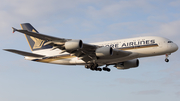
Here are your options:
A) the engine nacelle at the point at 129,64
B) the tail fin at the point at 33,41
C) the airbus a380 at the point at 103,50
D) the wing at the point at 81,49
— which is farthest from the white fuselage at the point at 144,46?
the tail fin at the point at 33,41

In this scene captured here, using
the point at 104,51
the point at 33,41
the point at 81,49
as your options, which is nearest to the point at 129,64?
the point at 104,51

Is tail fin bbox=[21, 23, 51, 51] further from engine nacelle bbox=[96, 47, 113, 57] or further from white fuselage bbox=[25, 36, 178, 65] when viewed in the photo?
white fuselage bbox=[25, 36, 178, 65]

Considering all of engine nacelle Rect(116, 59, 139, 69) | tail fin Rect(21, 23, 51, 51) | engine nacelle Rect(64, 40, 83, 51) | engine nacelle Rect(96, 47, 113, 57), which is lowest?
engine nacelle Rect(116, 59, 139, 69)

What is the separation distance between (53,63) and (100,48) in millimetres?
8836

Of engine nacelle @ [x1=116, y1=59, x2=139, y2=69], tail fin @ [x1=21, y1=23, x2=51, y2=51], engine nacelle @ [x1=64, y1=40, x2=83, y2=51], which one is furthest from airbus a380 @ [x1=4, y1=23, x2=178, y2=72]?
engine nacelle @ [x1=116, y1=59, x2=139, y2=69]

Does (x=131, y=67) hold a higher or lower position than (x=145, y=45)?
lower

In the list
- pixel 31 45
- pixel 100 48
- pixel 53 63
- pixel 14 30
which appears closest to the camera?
pixel 14 30

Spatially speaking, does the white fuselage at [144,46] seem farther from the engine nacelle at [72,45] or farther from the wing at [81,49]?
the engine nacelle at [72,45]

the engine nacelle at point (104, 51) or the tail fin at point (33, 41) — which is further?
the tail fin at point (33, 41)

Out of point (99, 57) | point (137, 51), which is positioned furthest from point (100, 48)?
point (137, 51)

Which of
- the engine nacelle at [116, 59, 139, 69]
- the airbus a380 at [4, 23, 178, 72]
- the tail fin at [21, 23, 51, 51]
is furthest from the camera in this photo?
the tail fin at [21, 23, 51, 51]

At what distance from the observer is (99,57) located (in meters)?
33.2

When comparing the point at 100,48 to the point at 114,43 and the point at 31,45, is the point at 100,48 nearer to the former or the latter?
the point at 114,43

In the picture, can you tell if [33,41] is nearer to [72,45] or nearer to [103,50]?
[72,45]
